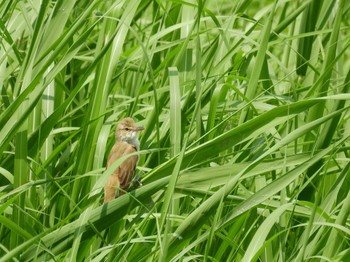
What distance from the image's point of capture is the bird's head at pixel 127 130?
145 inches

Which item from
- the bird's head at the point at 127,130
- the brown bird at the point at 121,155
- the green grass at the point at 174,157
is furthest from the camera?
the bird's head at the point at 127,130

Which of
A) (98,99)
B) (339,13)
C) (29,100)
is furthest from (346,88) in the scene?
(29,100)

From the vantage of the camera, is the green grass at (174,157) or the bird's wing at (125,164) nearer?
the green grass at (174,157)

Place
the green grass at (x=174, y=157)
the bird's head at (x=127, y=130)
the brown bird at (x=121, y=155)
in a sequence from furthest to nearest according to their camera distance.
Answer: the bird's head at (x=127, y=130)
the brown bird at (x=121, y=155)
the green grass at (x=174, y=157)

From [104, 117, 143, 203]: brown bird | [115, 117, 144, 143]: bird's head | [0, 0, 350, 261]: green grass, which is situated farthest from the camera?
[115, 117, 144, 143]: bird's head

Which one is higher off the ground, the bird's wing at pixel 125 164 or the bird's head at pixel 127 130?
the bird's head at pixel 127 130

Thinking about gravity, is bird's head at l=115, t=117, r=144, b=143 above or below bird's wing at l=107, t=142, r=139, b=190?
above

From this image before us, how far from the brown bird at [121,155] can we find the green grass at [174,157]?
7cm

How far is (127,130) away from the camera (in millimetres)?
3760

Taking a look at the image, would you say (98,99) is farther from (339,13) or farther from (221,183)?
(339,13)

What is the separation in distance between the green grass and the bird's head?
0.27 ft

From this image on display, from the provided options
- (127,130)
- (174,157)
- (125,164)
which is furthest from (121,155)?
(174,157)

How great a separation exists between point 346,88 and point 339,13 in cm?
34

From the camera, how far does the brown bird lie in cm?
356
